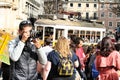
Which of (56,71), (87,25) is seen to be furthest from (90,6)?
(56,71)

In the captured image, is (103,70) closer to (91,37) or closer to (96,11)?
(91,37)

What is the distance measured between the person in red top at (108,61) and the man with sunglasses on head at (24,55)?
1.06 m

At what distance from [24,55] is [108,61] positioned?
4.55 ft

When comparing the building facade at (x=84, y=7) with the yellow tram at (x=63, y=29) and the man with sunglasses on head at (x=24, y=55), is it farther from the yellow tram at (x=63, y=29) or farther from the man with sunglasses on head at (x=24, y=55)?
the man with sunglasses on head at (x=24, y=55)

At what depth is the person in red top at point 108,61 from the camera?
24.4 feet

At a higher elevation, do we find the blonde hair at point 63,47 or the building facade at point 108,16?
the blonde hair at point 63,47

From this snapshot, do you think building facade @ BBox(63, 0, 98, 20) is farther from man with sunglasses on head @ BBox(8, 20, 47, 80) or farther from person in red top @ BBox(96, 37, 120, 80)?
man with sunglasses on head @ BBox(8, 20, 47, 80)

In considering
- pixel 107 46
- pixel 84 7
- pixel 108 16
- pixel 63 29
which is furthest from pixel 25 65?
pixel 84 7

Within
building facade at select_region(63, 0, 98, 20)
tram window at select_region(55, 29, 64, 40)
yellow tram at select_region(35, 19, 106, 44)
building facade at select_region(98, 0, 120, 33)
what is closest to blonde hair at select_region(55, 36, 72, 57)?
yellow tram at select_region(35, 19, 106, 44)

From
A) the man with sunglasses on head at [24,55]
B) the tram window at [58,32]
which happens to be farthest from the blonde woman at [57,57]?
the tram window at [58,32]

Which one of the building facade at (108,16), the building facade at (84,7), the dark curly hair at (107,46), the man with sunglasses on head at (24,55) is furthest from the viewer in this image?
the building facade at (84,7)

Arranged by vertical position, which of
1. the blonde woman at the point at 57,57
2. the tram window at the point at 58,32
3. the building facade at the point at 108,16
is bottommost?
the building facade at the point at 108,16

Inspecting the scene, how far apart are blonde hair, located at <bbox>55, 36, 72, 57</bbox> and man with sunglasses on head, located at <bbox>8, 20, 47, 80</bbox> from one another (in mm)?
854

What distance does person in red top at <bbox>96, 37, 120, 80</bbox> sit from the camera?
745 centimetres
